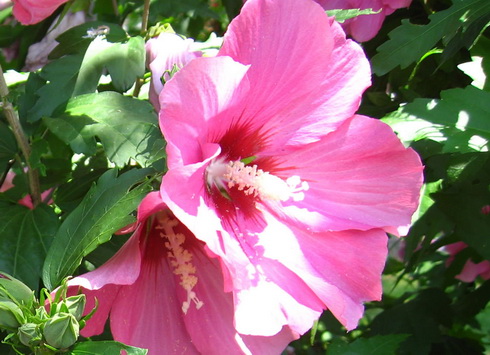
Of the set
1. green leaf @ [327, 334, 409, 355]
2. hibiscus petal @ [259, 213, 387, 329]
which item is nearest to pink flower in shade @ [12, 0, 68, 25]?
hibiscus petal @ [259, 213, 387, 329]

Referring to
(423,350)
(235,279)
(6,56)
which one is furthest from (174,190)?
(6,56)

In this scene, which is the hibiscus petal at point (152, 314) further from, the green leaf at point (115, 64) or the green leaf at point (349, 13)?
the green leaf at point (349, 13)

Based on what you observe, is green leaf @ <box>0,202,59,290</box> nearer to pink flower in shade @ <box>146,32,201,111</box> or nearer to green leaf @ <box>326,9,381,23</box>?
pink flower in shade @ <box>146,32,201,111</box>

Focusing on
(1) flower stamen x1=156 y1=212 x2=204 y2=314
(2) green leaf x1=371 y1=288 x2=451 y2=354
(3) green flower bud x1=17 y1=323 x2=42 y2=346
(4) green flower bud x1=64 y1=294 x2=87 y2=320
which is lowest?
(2) green leaf x1=371 y1=288 x2=451 y2=354

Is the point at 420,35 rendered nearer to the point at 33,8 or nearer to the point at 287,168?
the point at 287,168

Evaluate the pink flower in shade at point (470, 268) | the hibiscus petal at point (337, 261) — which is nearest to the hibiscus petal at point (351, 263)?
the hibiscus petal at point (337, 261)

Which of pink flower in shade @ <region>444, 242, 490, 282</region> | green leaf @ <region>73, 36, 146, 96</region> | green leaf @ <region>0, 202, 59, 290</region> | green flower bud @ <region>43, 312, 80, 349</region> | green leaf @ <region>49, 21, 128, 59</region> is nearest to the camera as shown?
green flower bud @ <region>43, 312, 80, 349</region>
